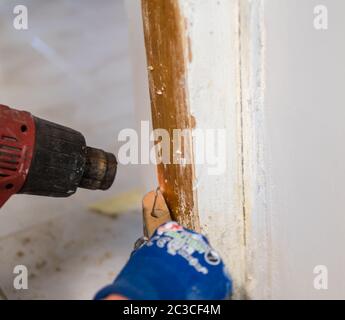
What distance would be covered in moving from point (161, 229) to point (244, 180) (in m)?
0.15

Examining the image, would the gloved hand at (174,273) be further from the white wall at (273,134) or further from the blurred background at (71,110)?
the blurred background at (71,110)

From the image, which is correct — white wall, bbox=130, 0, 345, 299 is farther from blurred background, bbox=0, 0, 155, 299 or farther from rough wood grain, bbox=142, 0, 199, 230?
blurred background, bbox=0, 0, 155, 299

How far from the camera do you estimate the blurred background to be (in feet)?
4.10

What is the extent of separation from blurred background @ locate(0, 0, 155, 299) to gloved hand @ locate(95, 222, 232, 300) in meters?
0.73

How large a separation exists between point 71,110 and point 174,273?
1162 millimetres

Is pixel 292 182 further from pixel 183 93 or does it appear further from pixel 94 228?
pixel 94 228

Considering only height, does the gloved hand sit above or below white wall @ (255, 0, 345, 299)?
below

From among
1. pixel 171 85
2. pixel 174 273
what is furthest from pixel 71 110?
pixel 174 273

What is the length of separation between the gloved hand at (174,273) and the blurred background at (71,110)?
0.73m

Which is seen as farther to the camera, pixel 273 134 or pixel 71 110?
pixel 71 110

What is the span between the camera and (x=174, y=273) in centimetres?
45

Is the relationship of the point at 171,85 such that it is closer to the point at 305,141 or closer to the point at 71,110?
the point at 305,141

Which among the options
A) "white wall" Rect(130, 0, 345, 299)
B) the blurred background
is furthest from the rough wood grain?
the blurred background
